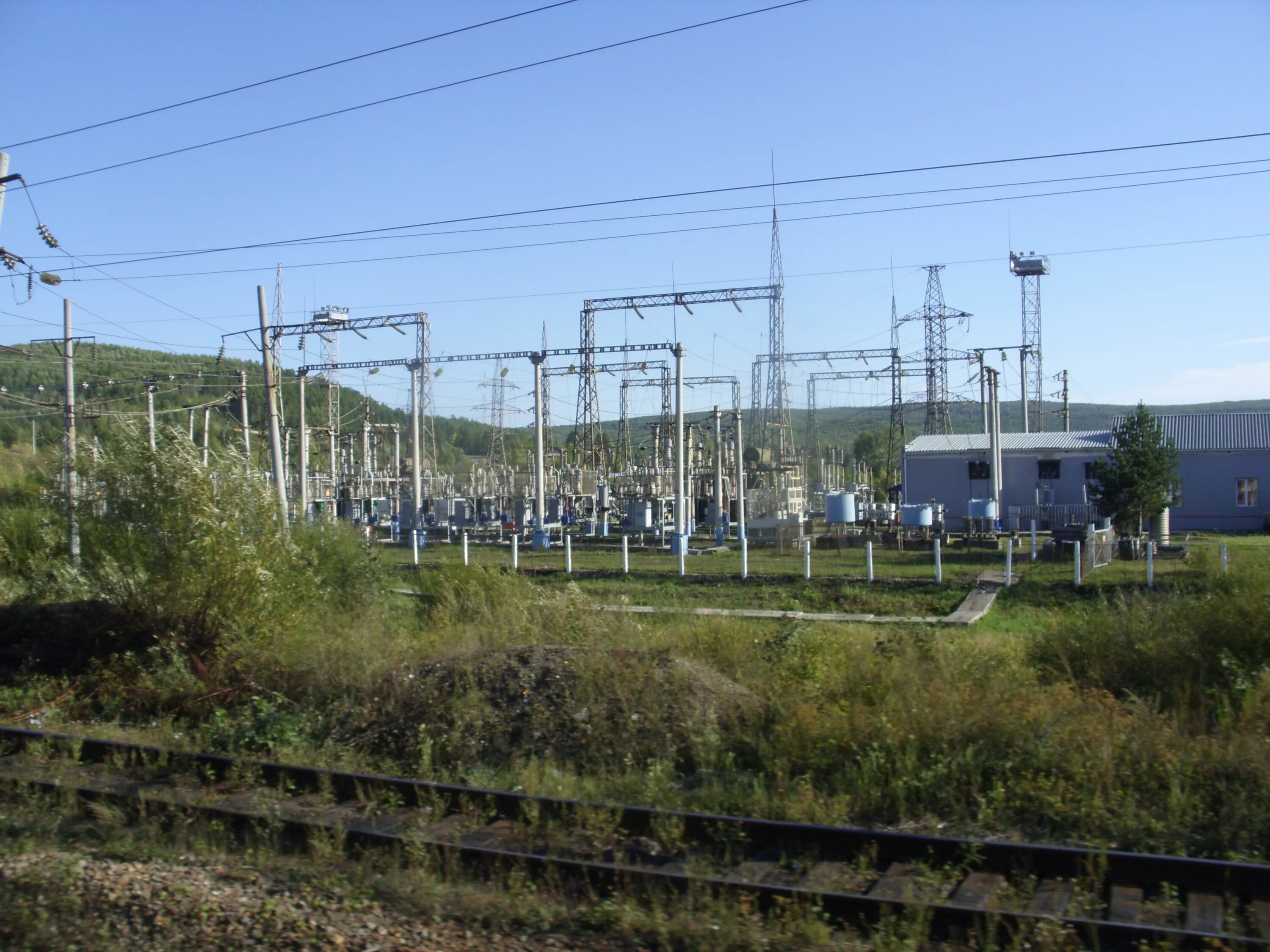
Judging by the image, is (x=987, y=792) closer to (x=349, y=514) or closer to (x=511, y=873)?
(x=511, y=873)

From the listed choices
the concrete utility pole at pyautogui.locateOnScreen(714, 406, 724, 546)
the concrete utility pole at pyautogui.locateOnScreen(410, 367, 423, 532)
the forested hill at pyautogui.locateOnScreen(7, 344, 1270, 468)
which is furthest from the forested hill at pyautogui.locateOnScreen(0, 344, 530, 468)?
the concrete utility pole at pyautogui.locateOnScreen(714, 406, 724, 546)

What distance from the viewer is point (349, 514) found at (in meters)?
39.5

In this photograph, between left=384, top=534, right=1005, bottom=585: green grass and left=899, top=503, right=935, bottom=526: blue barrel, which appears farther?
left=899, top=503, right=935, bottom=526: blue barrel

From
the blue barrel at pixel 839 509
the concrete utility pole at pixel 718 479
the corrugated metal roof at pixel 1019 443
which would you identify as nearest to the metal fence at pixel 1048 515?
the corrugated metal roof at pixel 1019 443

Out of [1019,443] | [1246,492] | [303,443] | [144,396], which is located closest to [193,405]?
[144,396]

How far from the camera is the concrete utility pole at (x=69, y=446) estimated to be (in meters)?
12.9

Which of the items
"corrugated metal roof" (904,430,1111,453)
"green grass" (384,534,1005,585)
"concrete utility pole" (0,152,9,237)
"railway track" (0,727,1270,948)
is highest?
"concrete utility pole" (0,152,9,237)

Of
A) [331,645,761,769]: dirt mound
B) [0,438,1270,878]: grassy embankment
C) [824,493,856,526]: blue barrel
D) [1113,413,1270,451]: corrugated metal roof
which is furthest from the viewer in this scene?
[1113,413,1270,451]: corrugated metal roof

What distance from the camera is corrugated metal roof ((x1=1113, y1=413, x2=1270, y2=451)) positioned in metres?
35.2

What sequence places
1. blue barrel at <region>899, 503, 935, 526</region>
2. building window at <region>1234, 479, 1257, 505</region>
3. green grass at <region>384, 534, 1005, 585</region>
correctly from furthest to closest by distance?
1. building window at <region>1234, 479, 1257, 505</region>
2. blue barrel at <region>899, 503, 935, 526</region>
3. green grass at <region>384, 534, 1005, 585</region>

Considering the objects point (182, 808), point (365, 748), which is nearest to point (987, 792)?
point (365, 748)

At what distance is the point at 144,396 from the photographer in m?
37.7

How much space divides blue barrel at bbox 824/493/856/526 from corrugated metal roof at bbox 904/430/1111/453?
288 inches

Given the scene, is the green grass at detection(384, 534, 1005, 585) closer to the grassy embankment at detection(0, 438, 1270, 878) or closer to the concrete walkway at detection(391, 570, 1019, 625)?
the concrete walkway at detection(391, 570, 1019, 625)
